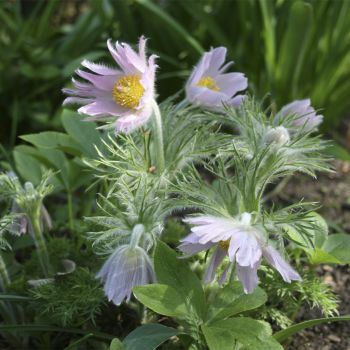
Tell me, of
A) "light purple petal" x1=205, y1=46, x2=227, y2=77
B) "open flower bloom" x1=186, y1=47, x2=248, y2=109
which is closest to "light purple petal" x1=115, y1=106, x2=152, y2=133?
"open flower bloom" x1=186, y1=47, x2=248, y2=109

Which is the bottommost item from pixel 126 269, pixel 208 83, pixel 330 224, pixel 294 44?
pixel 330 224

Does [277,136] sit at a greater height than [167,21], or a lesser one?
greater

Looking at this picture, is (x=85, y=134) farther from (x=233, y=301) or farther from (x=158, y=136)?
(x=233, y=301)

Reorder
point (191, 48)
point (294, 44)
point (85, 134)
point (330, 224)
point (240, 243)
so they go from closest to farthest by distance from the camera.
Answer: point (240, 243), point (85, 134), point (330, 224), point (294, 44), point (191, 48)

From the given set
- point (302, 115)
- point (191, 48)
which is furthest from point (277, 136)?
point (191, 48)

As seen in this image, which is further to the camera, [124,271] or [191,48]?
[191,48]

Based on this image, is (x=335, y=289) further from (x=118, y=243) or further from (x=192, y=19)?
(x=192, y=19)

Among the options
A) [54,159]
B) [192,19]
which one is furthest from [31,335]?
[192,19]
